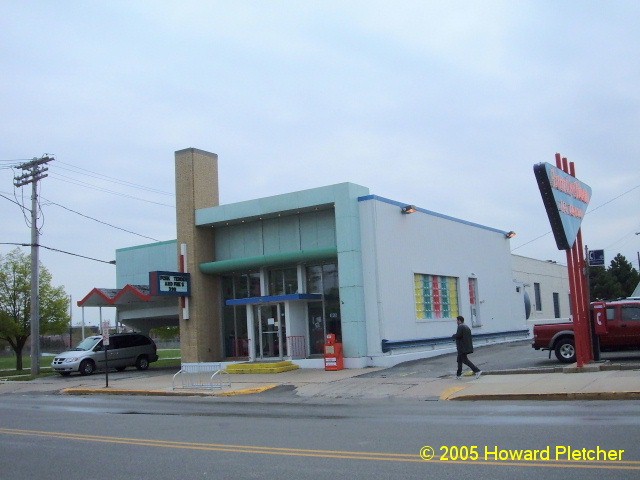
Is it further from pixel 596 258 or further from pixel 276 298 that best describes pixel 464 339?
pixel 276 298

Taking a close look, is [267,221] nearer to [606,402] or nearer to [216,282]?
[216,282]

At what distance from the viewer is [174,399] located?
2061 cm

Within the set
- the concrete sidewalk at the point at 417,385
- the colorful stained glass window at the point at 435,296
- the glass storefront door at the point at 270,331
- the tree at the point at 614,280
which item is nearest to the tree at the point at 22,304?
the concrete sidewalk at the point at 417,385

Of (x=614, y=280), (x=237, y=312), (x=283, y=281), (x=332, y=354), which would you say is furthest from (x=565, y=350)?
(x=614, y=280)

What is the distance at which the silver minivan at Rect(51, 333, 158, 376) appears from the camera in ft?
108

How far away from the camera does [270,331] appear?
28.6m

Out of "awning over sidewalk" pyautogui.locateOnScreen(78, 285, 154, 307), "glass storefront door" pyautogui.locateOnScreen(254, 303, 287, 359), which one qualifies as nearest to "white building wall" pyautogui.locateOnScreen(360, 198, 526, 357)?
"glass storefront door" pyautogui.locateOnScreen(254, 303, 287, 359)

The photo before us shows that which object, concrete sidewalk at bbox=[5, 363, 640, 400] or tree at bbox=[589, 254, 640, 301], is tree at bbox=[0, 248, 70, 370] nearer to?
concrete sidewalk at bbox=[5, 363, 640, 400]

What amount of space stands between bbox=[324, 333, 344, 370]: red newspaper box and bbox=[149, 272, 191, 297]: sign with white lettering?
6.92 m

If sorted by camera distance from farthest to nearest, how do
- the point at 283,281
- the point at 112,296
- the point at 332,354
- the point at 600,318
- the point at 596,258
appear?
1. the point at 112,296
2. the point at 283,281
3. the point at 596,258
4. the point at 332,354
5. the point at 600,318

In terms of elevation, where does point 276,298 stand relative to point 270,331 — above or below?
above

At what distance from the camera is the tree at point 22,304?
41.0 meters

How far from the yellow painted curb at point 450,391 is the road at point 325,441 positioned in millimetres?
1025

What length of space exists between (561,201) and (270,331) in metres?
13.4
